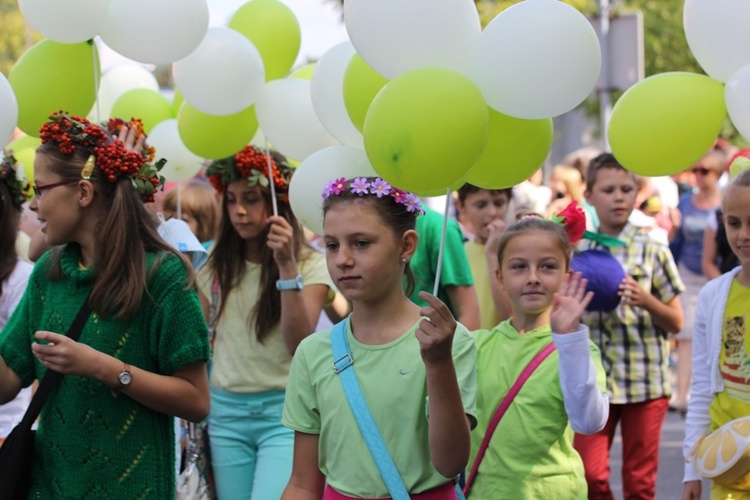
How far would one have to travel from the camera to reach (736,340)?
13.4 ft

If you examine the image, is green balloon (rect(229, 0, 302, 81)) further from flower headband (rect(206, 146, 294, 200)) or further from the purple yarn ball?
the purple yarn ball

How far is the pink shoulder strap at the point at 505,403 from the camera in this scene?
157 inches

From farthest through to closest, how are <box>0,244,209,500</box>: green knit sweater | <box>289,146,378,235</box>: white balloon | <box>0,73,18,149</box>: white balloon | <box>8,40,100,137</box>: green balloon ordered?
<box>8,40,100,137</box>: green balloon < <box>0,73,18,149</box>: white balloon < <box>289,146,378,235</box>: white balloon < <box>0,244,209,500</box>: green knit sweater

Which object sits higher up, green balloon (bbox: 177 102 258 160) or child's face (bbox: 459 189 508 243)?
green balloon (bbox: 177 102 258 160)

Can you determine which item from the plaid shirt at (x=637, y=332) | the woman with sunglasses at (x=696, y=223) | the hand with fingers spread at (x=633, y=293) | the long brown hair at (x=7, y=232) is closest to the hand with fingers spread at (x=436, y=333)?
the long brown hair at (x=7, y=232)

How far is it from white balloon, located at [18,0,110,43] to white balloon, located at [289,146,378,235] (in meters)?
1.17

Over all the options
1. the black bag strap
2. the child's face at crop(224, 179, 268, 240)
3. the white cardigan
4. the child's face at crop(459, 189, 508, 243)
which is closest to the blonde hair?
the child's face at crop(224, 179, 268, 240)

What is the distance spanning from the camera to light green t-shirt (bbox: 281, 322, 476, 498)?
3.20m

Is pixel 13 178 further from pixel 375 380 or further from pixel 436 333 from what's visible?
pixel 436 333

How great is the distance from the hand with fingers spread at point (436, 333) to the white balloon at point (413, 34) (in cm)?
80

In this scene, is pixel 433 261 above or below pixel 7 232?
below

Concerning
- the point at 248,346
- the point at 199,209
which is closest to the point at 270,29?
the point at 248,346

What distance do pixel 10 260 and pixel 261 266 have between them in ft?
3.78

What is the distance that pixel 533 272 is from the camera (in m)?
4.22
